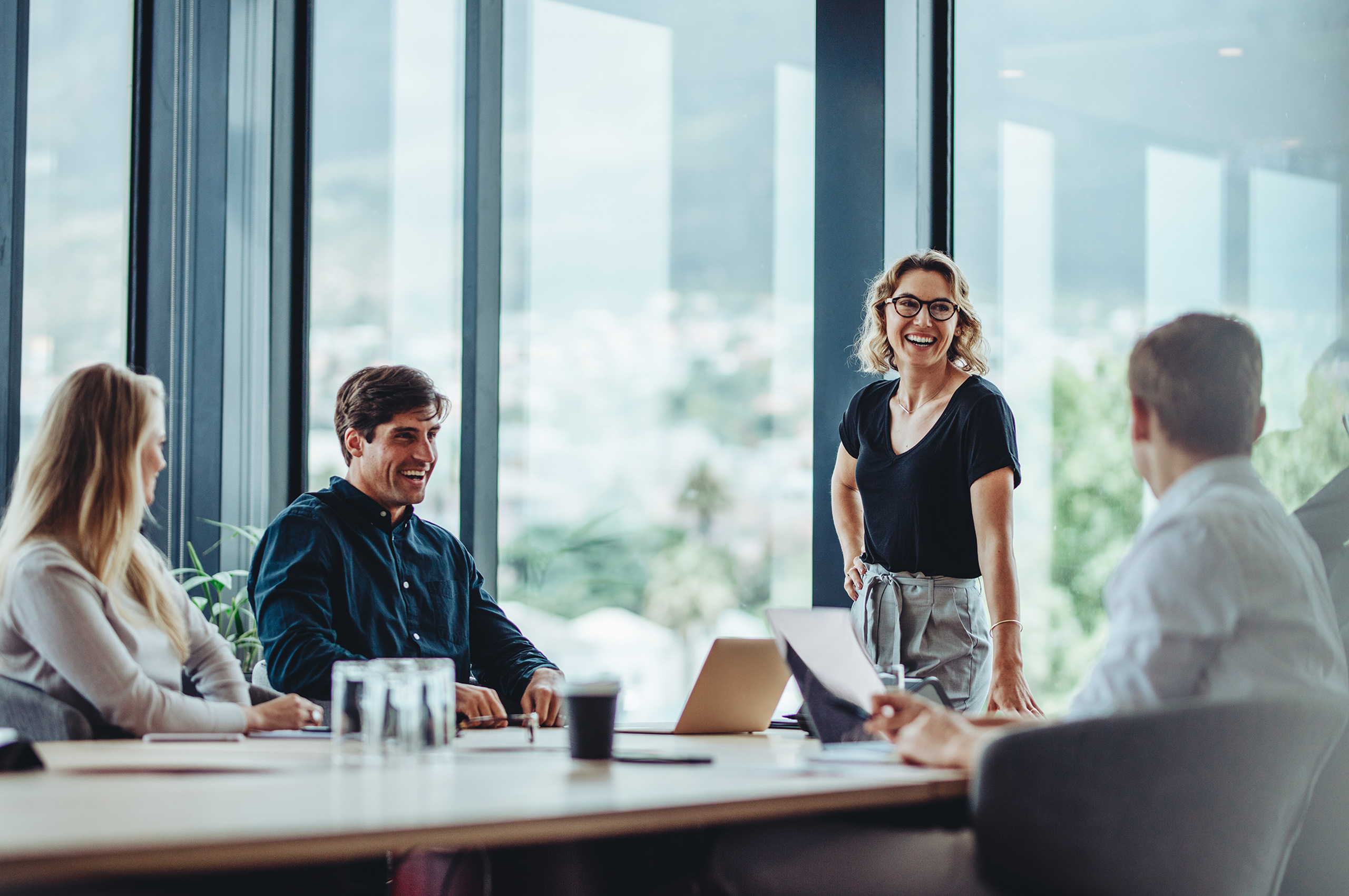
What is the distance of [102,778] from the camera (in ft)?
4.34

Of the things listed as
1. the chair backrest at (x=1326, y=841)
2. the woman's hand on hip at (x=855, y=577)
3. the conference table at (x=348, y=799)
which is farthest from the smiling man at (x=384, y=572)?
the chair backrest at (x=1326, y=841)

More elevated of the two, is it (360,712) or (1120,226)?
(1120,226)

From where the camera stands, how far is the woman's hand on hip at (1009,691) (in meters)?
2.42

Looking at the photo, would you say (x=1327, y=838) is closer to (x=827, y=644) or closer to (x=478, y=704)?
(x=827, y=644)

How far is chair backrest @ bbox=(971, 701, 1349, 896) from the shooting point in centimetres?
129

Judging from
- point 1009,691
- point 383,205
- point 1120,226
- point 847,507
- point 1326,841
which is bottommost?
point 1326,841

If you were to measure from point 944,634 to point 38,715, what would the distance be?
1.74 m

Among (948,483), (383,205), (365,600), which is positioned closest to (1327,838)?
(948,483)

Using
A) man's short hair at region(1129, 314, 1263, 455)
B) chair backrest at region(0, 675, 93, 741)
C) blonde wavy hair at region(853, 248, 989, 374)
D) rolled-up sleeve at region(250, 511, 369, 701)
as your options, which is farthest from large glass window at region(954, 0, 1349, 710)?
chair backrest at region(0, 675, 93, 741)

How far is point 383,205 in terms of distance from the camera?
4891 mm

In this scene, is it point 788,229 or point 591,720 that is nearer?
point 591,720

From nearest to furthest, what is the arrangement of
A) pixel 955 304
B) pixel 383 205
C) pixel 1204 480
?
pixel 1204 480
pixel 955 304
pixel 383 205

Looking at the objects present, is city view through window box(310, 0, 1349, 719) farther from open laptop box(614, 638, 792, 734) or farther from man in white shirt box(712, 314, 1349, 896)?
open laptop box(614, 638, 792, 734)

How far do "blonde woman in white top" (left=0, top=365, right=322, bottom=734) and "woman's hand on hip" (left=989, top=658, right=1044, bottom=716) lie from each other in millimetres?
1325
